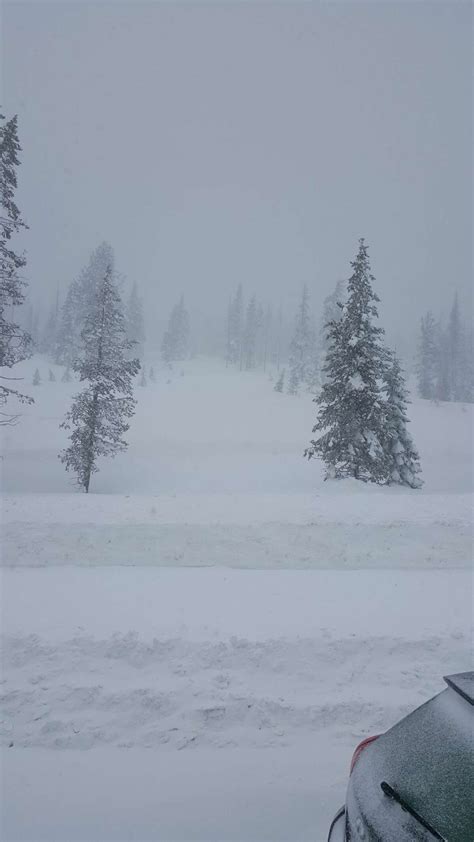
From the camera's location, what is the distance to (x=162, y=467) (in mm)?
28359

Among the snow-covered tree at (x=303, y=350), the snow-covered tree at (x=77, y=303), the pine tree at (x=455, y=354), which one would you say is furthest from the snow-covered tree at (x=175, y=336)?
the pine tree at (x=455, y=354)

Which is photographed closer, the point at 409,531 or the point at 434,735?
the point at 434,735

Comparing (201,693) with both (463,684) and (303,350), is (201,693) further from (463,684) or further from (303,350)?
(303,350)

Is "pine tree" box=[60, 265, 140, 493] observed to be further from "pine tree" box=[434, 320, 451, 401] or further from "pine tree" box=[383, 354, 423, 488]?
"pine tree" box=[434, 320, 451, 401]

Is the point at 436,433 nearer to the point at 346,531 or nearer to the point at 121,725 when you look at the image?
the point at 346,531

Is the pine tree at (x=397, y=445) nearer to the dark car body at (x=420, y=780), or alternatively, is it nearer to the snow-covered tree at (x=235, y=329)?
the dark car body at (x=420, y=780)

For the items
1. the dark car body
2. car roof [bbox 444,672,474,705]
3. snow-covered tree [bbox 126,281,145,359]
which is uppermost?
snow-covered tree [bbox 126,281,145,359]

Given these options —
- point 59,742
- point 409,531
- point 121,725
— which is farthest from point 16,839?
point 409,531

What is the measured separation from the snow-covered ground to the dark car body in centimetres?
225

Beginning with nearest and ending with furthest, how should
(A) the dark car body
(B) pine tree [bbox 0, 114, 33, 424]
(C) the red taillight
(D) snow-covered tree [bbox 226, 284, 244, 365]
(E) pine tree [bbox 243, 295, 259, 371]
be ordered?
(A) the dark car body → (C) the red taillight → (B) pine tree [bbox 0, 114, 33, 424] → (E) pine tree [bbox 243, 295, 259, 371] → (D) snow-covered tree [bbox 226, 284, 244, 365]

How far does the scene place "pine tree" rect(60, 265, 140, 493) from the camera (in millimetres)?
20203

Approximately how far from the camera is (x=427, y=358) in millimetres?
63594

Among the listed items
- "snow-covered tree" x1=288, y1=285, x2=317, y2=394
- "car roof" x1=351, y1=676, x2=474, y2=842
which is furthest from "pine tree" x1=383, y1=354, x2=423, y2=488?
"snow-covered tree" x1=288, y1=285, x2=317, y2=394

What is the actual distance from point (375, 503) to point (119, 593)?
8.42 meters
